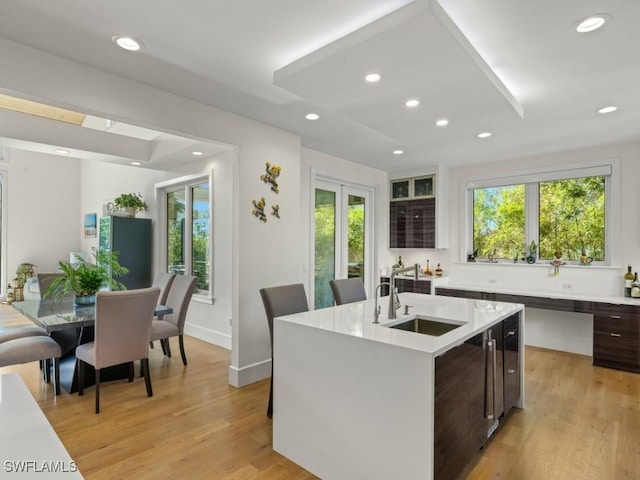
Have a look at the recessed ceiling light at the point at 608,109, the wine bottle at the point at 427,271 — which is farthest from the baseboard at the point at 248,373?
the recessed ceiling light at the point at 608,109

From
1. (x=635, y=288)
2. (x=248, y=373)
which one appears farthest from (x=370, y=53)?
(x=635, y=288)

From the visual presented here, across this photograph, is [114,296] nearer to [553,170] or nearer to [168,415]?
[168,415]

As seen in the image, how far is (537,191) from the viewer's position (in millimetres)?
4922

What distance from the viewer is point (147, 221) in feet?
19.3

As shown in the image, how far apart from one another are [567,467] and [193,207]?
496cm

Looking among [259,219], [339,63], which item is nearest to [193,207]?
[259,219]

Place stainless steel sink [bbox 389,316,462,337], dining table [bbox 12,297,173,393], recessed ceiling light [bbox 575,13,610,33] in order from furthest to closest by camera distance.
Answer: dining table [bbox 12,297,173,393] → stainless steel sink [bbox 389,316,462,337] → recessed ceiling light [bbox 575,13,610,33]

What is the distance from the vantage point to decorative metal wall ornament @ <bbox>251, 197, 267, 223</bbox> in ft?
11.9

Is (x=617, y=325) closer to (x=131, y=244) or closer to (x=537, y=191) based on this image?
(x=537, y=191)

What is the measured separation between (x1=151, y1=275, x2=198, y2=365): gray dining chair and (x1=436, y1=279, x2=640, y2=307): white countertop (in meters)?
3.39

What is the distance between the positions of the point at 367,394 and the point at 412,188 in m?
4.45

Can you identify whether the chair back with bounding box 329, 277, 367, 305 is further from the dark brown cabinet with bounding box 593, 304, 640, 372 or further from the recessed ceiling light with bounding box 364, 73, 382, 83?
the dark brown cabinet with bounding box 593, 304, 640, 372

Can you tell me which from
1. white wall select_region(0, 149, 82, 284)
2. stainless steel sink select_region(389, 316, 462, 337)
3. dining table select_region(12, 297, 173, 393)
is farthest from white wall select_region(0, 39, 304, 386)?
white wall select_region(0, 149, 82, 284)

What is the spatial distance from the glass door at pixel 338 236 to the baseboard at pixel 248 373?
4.73 feet
